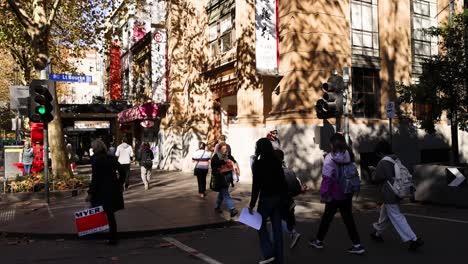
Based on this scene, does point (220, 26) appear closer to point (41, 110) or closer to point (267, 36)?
point (267, 36)

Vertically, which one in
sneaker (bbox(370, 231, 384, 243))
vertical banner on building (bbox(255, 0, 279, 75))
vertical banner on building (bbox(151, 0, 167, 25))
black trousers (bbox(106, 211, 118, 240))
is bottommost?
sneaker (bbox(370, 231, 384, 243))

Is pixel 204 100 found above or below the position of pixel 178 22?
below

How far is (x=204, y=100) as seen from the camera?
843 inches

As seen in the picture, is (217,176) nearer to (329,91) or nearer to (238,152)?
(329,91)

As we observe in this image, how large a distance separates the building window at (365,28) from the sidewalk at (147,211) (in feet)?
17.0

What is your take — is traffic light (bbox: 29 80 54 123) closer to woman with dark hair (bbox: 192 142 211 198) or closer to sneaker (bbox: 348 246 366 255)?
woman with dark hair (bbox: 192 142 211 198)

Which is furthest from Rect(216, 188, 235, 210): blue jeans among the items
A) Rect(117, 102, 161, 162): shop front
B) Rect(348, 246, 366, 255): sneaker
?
Rect(117, 102, 161, 162): shop front

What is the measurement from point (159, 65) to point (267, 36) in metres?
10.4

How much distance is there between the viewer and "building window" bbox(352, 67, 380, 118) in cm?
1631

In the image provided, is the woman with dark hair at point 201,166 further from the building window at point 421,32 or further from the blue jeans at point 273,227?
the building window at point 421,32

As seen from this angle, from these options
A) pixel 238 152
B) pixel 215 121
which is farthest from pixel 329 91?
pixel 215 121

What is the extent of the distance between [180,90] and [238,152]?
294 inches

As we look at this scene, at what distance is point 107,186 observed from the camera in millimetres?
7590

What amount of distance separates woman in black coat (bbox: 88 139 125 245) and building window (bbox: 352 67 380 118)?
10842mm
